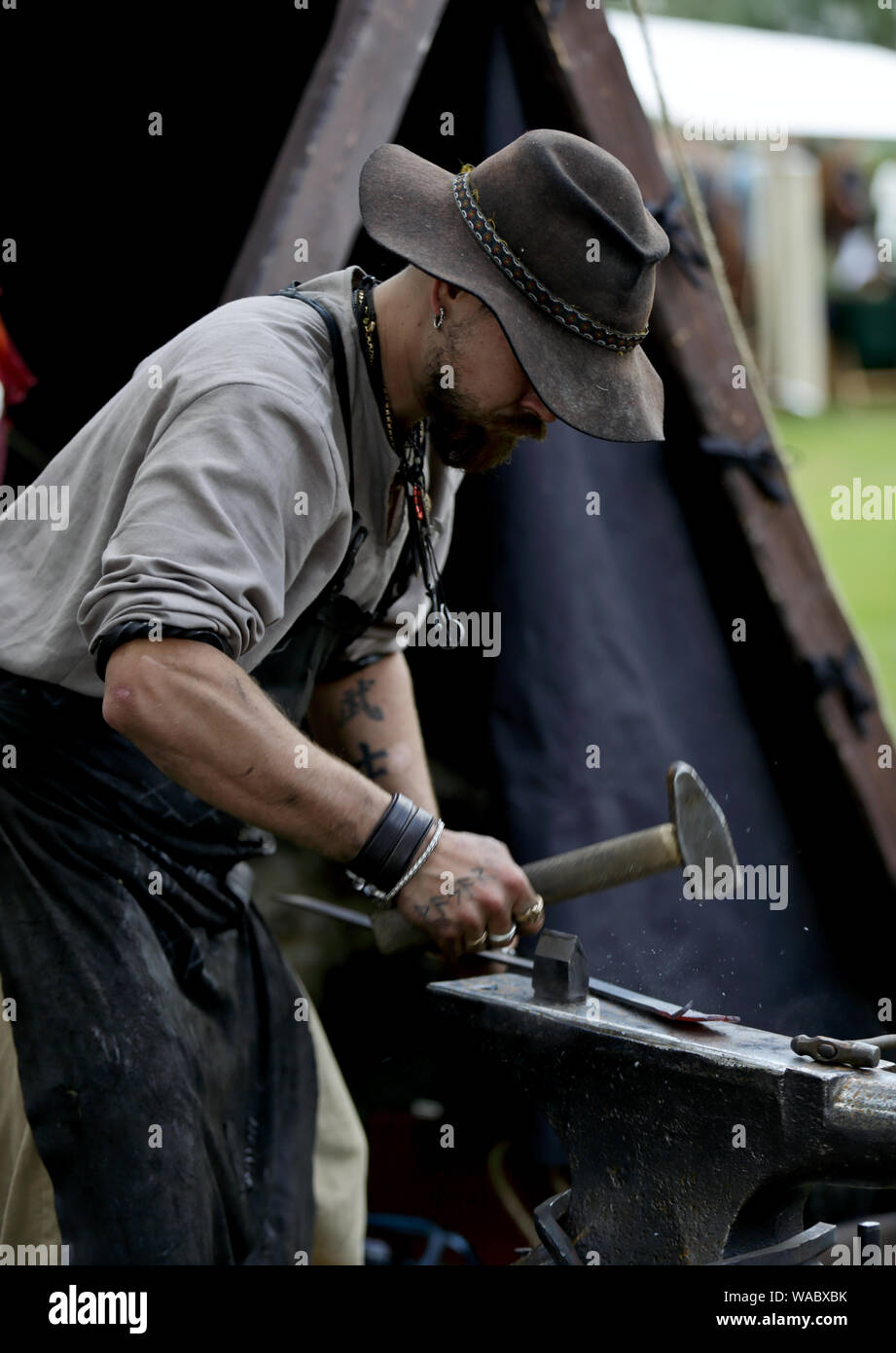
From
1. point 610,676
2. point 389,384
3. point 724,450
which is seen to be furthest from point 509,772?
point 389,384

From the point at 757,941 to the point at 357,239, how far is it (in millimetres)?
1666

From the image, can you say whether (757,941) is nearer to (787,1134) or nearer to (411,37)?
Result: (787,1134)

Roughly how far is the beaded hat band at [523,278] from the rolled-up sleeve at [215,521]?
31cm

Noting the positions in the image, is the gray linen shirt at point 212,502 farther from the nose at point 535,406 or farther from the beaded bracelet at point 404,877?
the beaded bracelet at point 404,877

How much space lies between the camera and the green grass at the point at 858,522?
23.0 feet

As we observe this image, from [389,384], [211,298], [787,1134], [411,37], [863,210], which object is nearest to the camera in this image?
[787,1134]

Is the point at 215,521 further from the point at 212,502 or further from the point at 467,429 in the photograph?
the point at 467,429

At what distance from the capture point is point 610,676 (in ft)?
9.69

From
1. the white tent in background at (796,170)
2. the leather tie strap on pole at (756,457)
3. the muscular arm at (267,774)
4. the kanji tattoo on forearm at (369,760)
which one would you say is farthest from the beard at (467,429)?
the white tent in background at (796,170)

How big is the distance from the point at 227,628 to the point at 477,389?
49 cm

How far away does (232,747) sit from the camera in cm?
166

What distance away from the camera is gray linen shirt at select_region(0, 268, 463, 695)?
1.59 meters

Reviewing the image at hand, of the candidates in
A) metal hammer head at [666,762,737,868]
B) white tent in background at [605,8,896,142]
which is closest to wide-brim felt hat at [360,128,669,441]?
metal hammer head at [666,762,737,868]

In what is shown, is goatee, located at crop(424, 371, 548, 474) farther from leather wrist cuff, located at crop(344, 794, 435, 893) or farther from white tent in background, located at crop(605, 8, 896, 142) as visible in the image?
white tent in background, located at crop(605, 8, 896, 142)
